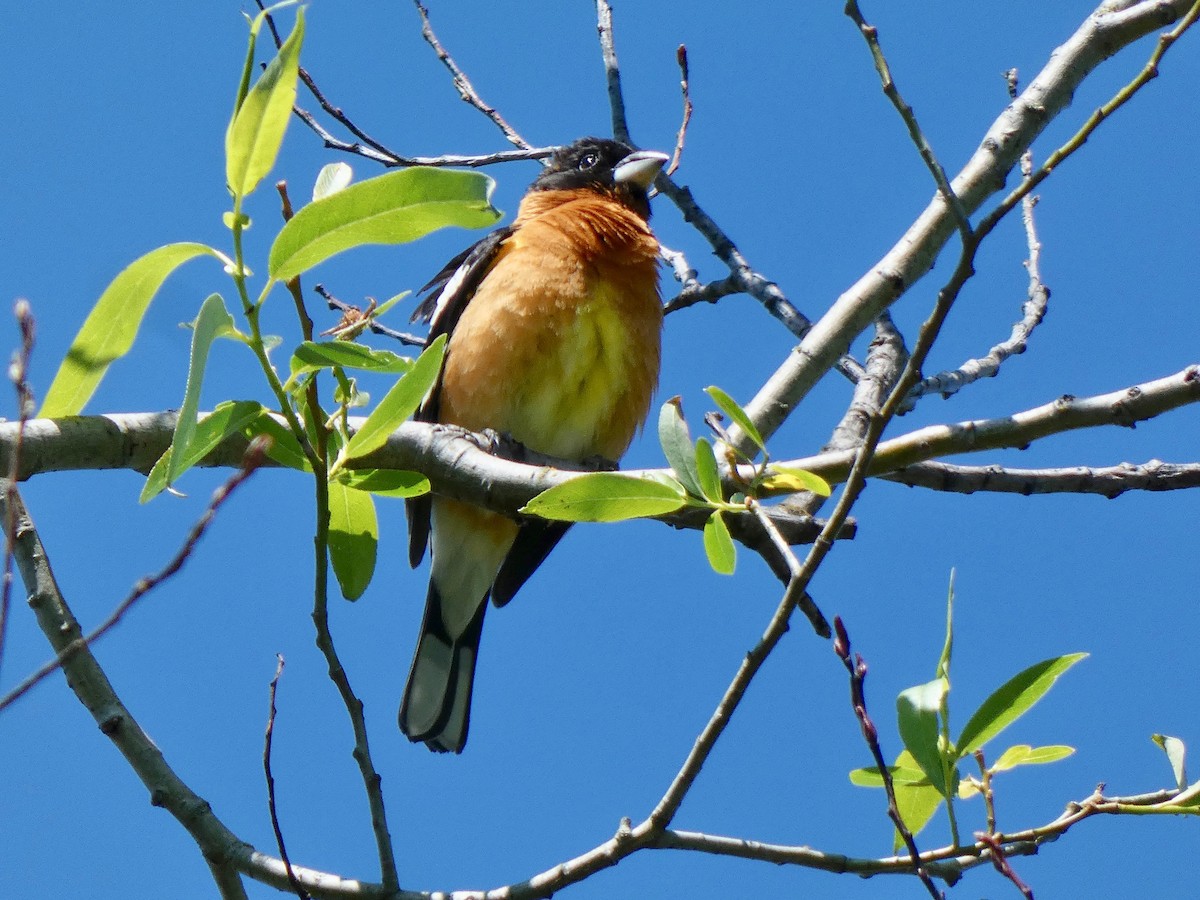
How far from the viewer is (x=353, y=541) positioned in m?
3.09

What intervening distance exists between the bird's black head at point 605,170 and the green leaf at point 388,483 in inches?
156

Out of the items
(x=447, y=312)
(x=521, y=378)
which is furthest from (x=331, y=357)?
(x=447, y=312)

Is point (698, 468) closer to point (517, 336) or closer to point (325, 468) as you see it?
point (325, 468)

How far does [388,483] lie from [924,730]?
1.20 m

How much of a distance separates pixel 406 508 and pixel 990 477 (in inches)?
133

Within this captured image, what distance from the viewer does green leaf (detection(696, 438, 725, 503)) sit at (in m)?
2.35

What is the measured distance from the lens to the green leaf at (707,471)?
92.7 inches

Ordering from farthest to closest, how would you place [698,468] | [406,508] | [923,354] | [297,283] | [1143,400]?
[406,508] < [1143,400] < [698,468] < [297,283] < [923,354]

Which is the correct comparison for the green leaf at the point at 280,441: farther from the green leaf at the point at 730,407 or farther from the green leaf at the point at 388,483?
the green leaf at the point at 730,407

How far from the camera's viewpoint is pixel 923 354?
2.02 meters

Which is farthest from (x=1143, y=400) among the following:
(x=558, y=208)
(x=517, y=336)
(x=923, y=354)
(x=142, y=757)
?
(x=558, y=208)

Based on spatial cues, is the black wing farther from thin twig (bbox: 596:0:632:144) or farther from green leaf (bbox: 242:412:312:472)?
green leaf (bbox: 242:412:312:472)

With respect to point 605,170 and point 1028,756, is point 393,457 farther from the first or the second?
point 605,170

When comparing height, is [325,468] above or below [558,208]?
below
